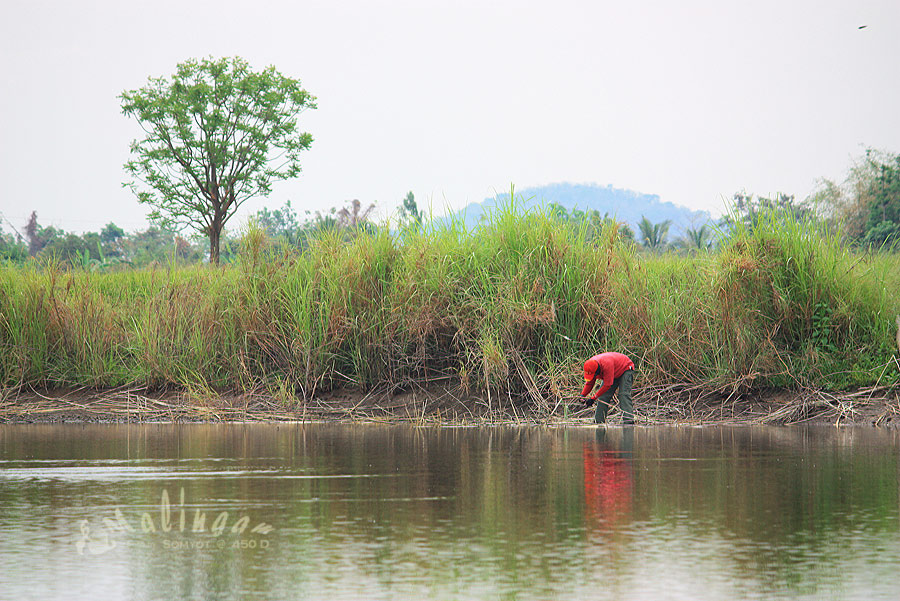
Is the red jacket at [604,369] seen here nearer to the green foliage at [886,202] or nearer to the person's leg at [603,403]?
the person's leg at [603,403]

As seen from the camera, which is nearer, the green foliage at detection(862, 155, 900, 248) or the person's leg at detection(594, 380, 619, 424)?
the person's leg at detection(594, 380, 619, 424)

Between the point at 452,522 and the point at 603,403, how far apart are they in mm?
7404

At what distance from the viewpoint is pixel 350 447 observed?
1036 cm

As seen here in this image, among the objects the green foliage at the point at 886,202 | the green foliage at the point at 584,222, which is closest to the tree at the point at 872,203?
the green foliage at the point at 886,202

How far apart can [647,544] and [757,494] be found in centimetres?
197

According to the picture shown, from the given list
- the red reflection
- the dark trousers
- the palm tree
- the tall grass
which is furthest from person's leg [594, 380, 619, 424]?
the palm tree

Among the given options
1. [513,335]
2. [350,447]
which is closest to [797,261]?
[513,335]

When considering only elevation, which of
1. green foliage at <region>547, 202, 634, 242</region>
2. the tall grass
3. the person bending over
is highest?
green foliage at <region>547, 202, 634, 242</region>

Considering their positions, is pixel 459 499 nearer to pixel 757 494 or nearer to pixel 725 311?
pixel 757 494

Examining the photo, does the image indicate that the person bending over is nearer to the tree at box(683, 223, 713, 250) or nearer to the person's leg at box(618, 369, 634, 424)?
the person's leg at box(618, 369, 634, 424)

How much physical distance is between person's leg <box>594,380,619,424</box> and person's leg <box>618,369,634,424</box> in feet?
0.31

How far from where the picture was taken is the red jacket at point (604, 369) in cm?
1269

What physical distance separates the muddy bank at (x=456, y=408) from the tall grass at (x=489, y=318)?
208 mm

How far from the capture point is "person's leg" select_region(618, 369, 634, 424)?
42.9 ft
